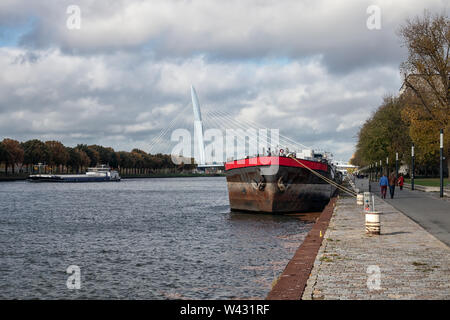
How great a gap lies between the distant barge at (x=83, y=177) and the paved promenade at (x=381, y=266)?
127869 mm

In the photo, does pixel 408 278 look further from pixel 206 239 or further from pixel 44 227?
pixel 44 227

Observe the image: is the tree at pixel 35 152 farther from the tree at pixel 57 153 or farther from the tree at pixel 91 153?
the tree at pixel 91 153

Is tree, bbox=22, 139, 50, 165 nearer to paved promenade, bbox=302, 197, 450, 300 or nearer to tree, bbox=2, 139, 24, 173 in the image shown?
tree, bbox=2, 139, 24, 173

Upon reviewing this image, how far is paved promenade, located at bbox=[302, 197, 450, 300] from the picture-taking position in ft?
27.8

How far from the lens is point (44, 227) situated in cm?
2777

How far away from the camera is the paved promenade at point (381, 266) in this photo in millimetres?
8469

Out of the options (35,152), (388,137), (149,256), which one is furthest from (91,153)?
(149,256)

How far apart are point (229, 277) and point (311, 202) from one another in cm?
2164

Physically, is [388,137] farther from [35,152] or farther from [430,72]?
[35,152]

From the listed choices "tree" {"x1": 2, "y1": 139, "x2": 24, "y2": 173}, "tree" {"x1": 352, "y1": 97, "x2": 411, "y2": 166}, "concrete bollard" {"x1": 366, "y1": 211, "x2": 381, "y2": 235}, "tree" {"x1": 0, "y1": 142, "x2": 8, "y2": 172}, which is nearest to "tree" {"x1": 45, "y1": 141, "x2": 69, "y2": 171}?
"tree" {"x1": 2, "y1": 139, "x2": 24, "y2": 173}

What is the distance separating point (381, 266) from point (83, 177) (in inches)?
5476

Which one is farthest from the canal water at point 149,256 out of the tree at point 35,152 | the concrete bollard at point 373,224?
the tree at point 35,152

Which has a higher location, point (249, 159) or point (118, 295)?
point (249, 159)
